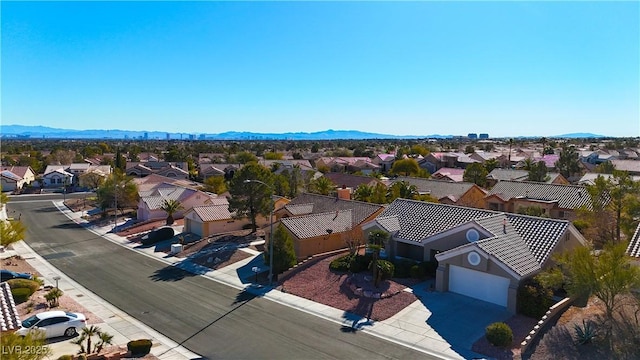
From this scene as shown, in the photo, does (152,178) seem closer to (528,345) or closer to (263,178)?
(263,178)

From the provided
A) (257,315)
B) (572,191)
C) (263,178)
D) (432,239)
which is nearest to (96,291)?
(257,315)

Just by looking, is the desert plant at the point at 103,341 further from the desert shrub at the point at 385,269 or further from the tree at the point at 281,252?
the desert shrub at the point at 385,269

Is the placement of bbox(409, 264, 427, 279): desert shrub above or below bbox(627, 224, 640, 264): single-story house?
below

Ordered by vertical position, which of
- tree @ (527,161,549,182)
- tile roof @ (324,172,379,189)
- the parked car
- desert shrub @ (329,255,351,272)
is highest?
tree @ (527,161,549,182)

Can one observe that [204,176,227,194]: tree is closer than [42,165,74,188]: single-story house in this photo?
Yes

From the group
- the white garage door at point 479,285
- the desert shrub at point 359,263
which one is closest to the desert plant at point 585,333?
the white garage door at point 479,285

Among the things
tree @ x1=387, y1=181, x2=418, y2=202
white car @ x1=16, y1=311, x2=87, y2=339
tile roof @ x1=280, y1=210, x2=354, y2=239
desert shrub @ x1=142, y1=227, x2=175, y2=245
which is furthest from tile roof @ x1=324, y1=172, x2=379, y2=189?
white car @ x1=16, y1=311, x2=87, y2=339

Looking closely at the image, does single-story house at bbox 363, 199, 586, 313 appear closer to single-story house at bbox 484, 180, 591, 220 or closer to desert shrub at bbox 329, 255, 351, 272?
desert shrub at bbox 329, 255, 351, 272
